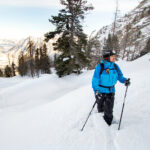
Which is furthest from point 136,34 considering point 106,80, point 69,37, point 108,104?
point 108,104

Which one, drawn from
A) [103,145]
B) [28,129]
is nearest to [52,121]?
[28,129]

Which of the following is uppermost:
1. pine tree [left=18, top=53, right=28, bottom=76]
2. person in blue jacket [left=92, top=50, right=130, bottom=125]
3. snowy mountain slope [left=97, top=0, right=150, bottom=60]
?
snowy mountain slope [left=97, top=0, right=150, bottom=60]

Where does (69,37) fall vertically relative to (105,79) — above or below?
above

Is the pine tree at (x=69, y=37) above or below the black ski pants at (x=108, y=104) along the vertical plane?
above

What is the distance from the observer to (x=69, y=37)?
11.9 m

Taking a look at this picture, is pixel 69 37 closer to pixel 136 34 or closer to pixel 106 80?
A: pixel 106 80

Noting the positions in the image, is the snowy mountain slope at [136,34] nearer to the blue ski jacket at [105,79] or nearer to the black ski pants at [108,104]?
the blue ski jacket at [105,79]

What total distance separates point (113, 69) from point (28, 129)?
11.9 ft

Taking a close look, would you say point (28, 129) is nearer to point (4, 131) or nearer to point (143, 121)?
point (4, 131)

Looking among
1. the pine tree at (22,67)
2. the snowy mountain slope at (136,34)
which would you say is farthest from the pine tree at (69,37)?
the pine tree at (22,67)

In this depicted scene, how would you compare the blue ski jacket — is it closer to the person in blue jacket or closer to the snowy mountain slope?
the person in blue jacket

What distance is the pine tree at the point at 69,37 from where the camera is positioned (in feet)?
35.7

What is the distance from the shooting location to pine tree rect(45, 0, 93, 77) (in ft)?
35.7

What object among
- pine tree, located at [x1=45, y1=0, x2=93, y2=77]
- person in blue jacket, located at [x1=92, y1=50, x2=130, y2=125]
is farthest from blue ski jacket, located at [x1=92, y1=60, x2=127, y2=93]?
pine tree, located at [x1=45, y1=0, x2=93, y2=77]
